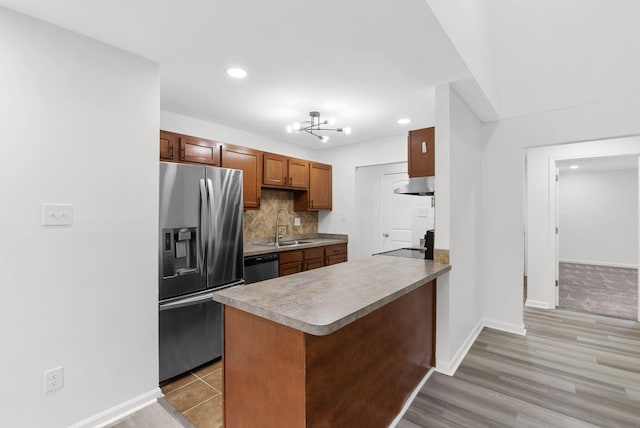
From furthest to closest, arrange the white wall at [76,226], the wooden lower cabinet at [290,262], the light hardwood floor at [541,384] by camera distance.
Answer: the wooden lower cabinet at [290,262] → the light hardwood floor at [541,384] → the white wall at [76,226]

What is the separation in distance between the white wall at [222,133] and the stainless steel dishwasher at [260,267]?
160cm

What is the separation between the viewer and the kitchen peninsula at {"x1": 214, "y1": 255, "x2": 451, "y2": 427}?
4.03 feet

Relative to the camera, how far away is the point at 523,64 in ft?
9.11

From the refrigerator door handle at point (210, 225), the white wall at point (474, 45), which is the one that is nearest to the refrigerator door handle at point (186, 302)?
the refrigerator door handle at point (210, 225)

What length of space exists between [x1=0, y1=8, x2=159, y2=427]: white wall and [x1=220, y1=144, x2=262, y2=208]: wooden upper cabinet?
1343mm

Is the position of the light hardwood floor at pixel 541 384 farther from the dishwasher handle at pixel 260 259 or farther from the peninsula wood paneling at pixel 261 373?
the dishwasher handle at pixel 260 259

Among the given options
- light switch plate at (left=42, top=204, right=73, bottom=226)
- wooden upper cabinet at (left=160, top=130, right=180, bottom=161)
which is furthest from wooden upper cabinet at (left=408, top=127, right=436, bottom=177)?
light switch plate at (left=42, top=204, right=73, bottom=226)

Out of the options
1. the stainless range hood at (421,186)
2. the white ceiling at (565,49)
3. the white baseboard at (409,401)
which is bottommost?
the white baseboard at (409,401)

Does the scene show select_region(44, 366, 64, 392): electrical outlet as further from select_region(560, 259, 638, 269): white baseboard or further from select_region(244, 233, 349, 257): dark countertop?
select_region(560, 259, 638, 269): white baseboard

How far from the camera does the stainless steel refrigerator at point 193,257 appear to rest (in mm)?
2273

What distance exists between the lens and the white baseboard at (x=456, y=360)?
2414 mm

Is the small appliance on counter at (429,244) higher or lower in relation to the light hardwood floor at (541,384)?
higher

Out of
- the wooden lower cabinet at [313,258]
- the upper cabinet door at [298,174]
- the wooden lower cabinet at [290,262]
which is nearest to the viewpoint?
the wooden lower cabinet at [290,262]

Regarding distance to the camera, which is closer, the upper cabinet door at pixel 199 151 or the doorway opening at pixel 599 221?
the upper cabinet door at pixel 199 151
